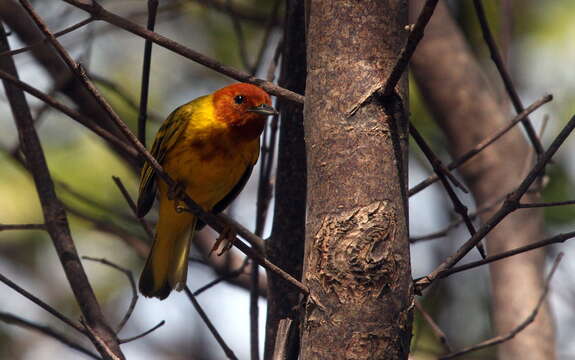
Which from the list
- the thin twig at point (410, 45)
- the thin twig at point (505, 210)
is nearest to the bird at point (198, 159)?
the thin twig at point (410, 45)

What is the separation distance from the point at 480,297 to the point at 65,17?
12.9 ft

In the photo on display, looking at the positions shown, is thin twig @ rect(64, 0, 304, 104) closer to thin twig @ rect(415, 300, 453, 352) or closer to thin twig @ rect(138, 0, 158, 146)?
thin twig @ rect(138, 0, 158, 146)

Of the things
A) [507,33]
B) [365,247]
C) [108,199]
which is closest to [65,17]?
[108,199]

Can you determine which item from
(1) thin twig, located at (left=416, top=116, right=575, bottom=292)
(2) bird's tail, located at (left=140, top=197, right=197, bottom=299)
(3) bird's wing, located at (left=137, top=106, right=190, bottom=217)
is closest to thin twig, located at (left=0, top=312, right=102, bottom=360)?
(3) bird's wing, located at (left=137, top=106, right=190, bottom=217)

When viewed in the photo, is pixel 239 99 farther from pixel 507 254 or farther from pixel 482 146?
pixel 507 254

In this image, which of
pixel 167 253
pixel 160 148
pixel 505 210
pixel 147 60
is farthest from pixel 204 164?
pixel 505 210

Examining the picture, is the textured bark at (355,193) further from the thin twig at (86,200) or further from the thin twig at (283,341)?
the thin twig at (86,200)

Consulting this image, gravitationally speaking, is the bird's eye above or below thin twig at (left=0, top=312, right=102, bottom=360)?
above

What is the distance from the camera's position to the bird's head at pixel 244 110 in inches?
156

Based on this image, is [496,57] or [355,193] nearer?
[355,193]

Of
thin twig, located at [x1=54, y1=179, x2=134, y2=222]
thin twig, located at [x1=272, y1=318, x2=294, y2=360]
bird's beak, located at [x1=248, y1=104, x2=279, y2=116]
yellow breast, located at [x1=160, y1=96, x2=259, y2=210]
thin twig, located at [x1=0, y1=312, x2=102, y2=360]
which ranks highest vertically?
bird's beak, located at [x1=248, y1=104, x2=279, y2=116]

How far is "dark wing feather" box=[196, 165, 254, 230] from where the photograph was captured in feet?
13.6

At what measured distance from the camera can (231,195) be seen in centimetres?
425

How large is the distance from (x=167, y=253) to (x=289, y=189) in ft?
3.89
